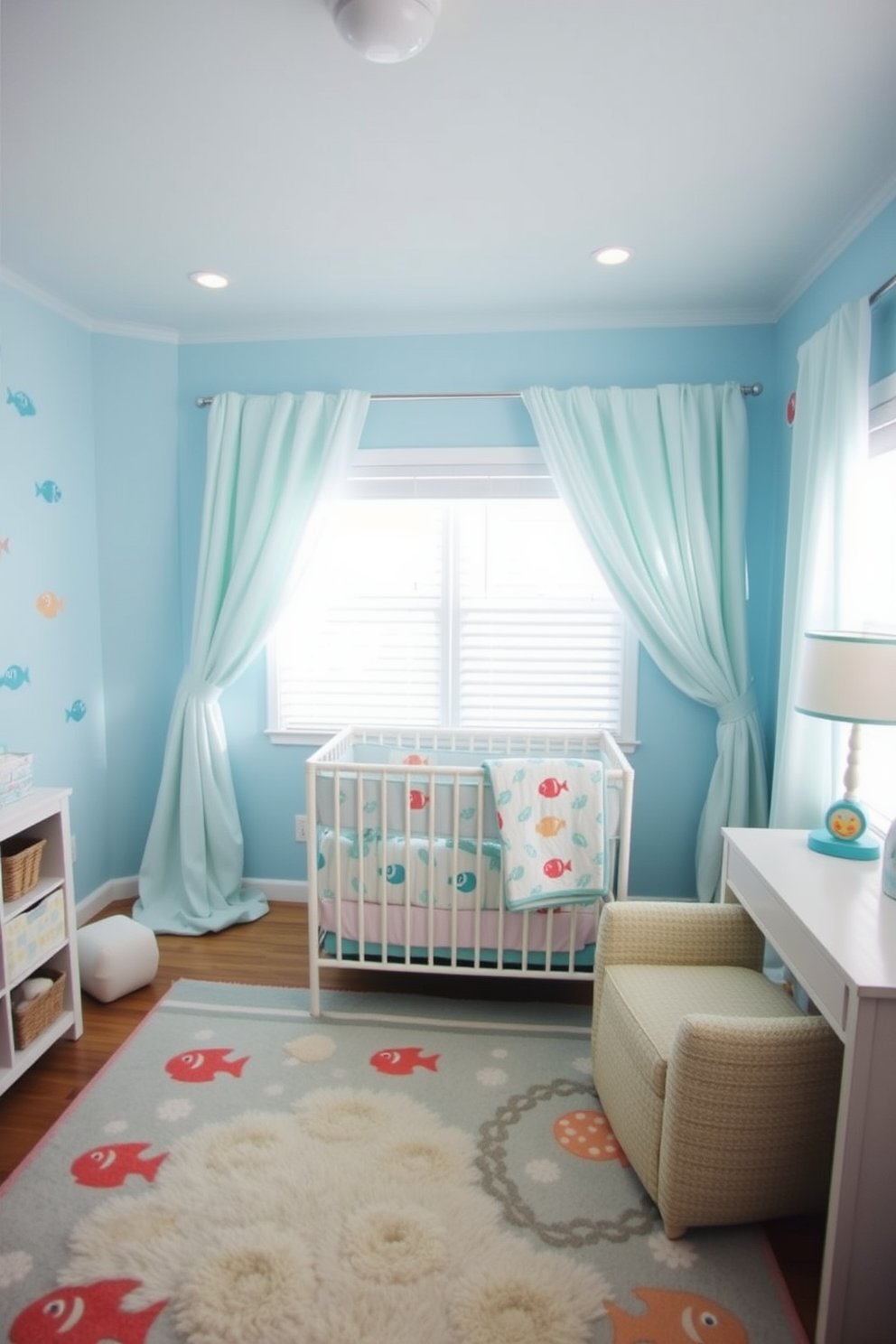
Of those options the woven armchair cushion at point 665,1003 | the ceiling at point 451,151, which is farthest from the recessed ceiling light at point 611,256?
the woven armchair cushion at point 665,1003

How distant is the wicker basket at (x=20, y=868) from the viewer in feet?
6.61

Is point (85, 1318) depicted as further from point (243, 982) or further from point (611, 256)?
point (611, 256)

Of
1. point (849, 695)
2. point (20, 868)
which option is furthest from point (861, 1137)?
point (20, 868)

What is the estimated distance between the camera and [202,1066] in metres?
2.18

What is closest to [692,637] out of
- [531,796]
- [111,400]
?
[531,796]

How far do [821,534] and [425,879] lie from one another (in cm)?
156

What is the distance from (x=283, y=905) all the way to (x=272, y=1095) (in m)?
1.28

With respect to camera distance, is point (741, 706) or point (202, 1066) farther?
point (741, 706)

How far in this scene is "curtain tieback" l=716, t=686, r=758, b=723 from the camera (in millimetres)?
2883

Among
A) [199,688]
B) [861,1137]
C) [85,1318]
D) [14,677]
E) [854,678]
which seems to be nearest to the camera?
[861,1137]

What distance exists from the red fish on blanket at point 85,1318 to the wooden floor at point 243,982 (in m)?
0.44

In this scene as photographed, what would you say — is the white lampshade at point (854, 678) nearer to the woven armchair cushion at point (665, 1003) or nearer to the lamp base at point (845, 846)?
the lamp base at point (845, 846)

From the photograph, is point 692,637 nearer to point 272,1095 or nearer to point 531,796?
point 531,796

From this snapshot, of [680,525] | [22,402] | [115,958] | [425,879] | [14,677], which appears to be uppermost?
[22,402]
